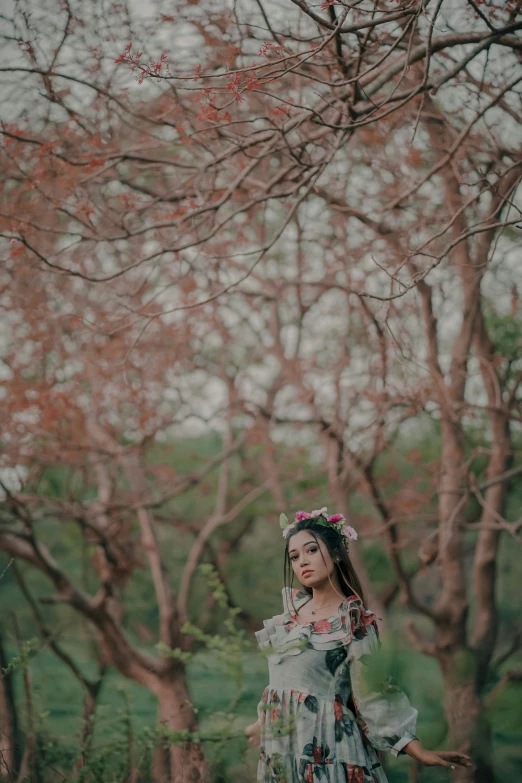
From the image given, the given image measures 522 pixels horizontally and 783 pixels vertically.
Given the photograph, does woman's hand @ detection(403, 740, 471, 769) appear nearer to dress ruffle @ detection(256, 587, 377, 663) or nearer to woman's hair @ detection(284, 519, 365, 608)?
dress ruffle @ detection(256, 587, 377, 663)

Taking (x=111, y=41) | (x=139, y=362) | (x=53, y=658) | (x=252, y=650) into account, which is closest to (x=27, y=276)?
(x=139, y=362)

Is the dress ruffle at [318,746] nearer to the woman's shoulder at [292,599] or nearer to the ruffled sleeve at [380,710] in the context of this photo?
the ruffled sleeve at [380,710]

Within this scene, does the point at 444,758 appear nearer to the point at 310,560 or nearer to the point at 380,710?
the point at 380,710

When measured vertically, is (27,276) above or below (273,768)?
above

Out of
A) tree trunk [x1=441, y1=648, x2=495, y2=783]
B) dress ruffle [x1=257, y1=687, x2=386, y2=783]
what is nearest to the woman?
dress ruffle [x1=257, y1=687, x2=386, y2=783]

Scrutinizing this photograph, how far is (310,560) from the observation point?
2680mm

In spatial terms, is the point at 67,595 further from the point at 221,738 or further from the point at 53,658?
the point at 53,658

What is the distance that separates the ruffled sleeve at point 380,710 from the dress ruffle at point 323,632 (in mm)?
83

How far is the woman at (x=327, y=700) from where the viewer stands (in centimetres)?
233

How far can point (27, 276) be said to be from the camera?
216 inches

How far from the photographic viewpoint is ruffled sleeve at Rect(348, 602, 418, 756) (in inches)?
90.9

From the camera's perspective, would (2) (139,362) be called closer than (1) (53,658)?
Yes

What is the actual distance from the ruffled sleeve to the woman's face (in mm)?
315

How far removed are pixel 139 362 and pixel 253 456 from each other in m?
2.13
